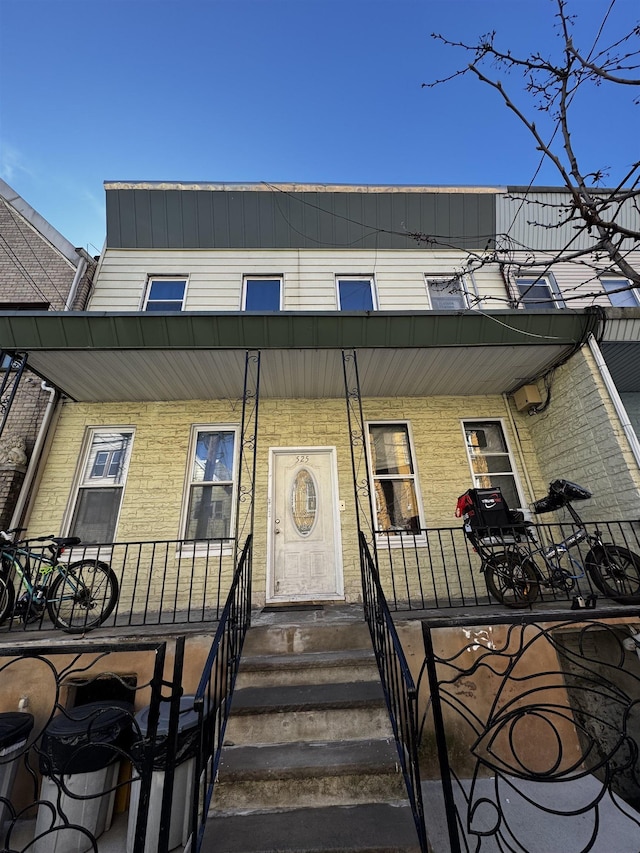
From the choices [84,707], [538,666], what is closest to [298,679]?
[84,707]

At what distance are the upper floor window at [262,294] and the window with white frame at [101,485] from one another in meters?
2.98

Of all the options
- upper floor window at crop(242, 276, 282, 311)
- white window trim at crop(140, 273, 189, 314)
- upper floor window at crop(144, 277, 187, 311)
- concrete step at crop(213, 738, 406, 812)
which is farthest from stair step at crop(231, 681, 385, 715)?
Answer: white window trim at crop(140, 273, 189, 314)

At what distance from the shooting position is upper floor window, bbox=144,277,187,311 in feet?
21.0

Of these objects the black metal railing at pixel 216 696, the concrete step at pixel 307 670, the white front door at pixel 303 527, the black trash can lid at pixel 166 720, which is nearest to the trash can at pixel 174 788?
the black trash can lid at pixel 166 720

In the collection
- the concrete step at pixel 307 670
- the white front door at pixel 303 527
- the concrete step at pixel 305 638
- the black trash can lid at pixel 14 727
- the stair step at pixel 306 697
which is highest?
the white front door at pixel 303 527

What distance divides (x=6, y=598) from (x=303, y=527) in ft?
11.0

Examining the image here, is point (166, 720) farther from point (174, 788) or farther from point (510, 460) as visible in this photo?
point (510, 460)

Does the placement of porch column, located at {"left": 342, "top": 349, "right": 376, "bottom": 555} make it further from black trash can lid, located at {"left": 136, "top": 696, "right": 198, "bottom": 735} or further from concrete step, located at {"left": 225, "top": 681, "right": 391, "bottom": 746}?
black trash can lid, located at {"left": 136, "top": 696, "right": 198, "bottom": 735}

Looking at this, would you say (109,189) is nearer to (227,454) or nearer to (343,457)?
(227,454)

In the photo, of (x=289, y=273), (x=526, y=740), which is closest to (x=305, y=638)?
(x=526, y=740)

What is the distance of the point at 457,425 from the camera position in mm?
5773

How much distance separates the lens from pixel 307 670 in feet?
9.87

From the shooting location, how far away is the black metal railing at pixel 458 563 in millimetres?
4199

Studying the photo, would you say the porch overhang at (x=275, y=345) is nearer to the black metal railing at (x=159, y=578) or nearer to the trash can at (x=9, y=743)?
the black metal railing at (x=159, y=578)
